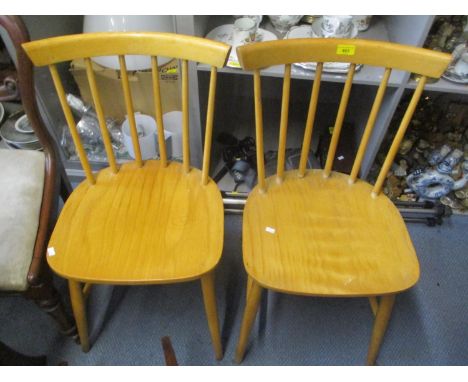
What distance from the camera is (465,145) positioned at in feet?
4.59

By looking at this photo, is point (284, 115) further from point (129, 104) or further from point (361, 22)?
point (361, 22)

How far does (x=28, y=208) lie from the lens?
2.85 feet

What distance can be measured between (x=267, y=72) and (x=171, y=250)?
1.94ft

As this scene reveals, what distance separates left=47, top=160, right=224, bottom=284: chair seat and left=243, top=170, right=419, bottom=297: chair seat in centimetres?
11

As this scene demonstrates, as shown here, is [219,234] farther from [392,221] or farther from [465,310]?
[465,310]

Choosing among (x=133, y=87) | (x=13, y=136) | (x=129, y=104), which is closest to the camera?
(x=129, y=104)

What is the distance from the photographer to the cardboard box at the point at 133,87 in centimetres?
126

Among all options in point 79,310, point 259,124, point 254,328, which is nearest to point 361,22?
point 259,124

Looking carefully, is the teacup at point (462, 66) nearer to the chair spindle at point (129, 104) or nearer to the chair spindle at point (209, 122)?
the chair spindle at point (209, 122)

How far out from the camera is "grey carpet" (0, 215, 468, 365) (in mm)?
1084

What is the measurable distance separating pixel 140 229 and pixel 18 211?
301 millimetres

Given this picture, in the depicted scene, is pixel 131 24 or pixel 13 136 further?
pixel 13 136

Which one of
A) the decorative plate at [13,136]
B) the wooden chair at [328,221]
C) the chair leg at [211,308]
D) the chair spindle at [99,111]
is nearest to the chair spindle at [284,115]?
the wooden chair at [328,221]
